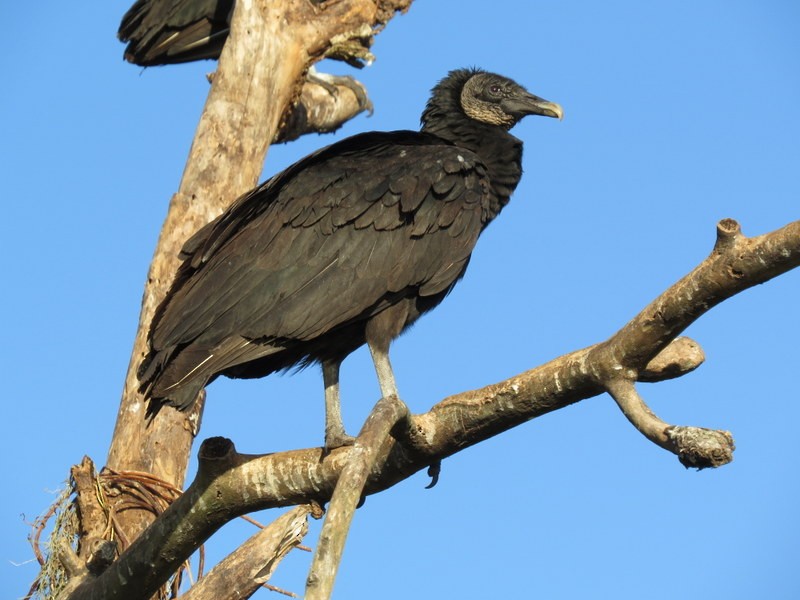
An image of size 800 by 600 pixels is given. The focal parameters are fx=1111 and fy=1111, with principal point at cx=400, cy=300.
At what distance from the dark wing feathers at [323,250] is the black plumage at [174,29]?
2.98m

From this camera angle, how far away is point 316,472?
373 cm

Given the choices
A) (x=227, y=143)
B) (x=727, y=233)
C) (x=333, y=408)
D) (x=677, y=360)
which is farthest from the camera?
(x=227, y=143)

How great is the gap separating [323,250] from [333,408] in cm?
70

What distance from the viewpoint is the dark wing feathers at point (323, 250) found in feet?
13.1

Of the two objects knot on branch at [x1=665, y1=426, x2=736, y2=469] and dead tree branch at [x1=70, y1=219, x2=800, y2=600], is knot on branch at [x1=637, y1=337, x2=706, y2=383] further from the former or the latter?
knot on branch at [x1=665, y1=426, x2=736, y2=469]

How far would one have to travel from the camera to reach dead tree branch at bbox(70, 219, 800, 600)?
9.59 ft

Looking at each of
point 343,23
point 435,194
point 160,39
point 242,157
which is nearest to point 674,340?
point 435,194

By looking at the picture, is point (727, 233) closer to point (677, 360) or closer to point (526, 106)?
point (677, 360)

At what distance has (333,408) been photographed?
Result: 4.54 m

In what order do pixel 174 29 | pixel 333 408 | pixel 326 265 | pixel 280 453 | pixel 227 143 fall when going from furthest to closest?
pixel 174 29 → pixel 227 143 → pixel 333 408 → pixel 326 265 → pixel 280 453

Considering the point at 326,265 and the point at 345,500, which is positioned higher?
the point at 326,265

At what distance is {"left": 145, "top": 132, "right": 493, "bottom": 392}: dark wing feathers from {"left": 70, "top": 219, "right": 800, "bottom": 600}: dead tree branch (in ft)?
1.40

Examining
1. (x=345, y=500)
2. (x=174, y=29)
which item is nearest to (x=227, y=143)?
(x=174, y=29)

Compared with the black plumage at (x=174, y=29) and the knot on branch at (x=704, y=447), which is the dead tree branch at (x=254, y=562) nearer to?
the knot on branch at (x=704, y=447)
